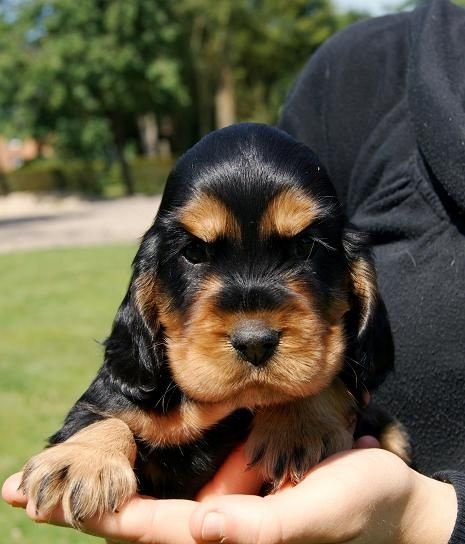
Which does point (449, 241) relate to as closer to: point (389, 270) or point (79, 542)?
point (389, 270)

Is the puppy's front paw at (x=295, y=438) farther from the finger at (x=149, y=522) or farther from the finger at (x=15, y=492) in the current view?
the finger at (x=15, y=492)

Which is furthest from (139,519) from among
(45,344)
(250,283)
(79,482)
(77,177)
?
(77,177)

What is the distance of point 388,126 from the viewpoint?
9.45ft

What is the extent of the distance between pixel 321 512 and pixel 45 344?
6.15 meters

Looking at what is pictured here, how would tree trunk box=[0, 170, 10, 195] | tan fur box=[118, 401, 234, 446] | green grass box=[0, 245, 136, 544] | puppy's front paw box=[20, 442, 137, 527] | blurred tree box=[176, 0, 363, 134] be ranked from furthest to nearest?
blurred tree box=[176, 0, 363, 134], tree trunk box=[0, 170, 10, 195], green grass box=[0, 245, 136, 544], tan fur box=[118, 401, 234, 446], puppy's front paw box=[20, 442, 137, 527]

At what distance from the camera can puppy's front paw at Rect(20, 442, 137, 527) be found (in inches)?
73.5

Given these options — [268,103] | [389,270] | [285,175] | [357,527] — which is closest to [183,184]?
[285,175]

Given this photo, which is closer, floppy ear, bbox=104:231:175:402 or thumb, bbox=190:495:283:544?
thumb, bbox=190:495:283:544

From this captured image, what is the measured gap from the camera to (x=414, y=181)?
2658 mm

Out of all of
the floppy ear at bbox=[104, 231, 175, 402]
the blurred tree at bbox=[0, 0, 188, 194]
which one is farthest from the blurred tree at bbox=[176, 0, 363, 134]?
the floppy ear at bbox=[104, 231, 175, 402]

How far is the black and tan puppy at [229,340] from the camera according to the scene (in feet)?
6.06

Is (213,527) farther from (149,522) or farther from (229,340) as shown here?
(229,340)

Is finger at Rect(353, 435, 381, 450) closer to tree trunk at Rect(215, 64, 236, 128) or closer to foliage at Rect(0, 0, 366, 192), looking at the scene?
foliage at Rect(0, 0, 366, 192)

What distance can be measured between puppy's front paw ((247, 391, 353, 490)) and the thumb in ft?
1.10
